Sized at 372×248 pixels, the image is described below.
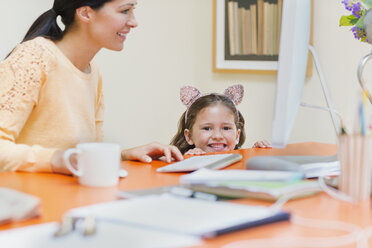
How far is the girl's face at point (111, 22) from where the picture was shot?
63.6 inches

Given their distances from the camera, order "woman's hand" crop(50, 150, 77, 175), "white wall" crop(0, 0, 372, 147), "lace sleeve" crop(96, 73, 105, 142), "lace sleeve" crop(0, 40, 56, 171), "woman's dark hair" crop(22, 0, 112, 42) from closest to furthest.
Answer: "woman's hand" crop(50, 150, 77, 175) → "lace sleeve" crop(0, 40, 56, 171) → "woman's dark hair" crop(22, 0, 112, 42) → "lace sleeve" crop(96, 73, 105, 142) → "white wall" crop(0, 0, 372, 147)

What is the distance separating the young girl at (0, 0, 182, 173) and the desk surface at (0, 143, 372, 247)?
0.61ft

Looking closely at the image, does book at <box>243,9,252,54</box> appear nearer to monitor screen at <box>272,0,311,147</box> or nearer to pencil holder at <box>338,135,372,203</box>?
monitor screen at <box>272,0,311,147</box>

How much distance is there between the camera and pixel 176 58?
3.22 metres

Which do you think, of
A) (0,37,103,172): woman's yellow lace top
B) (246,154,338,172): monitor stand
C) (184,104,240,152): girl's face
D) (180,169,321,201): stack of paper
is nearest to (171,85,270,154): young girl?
(184,104,240,152): girl's face

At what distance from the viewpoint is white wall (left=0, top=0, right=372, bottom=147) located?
268cm

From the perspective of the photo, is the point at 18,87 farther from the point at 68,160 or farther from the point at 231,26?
the point at 231,26

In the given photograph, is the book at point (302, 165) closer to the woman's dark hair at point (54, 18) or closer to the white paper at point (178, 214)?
the white paper at point (178, 214)

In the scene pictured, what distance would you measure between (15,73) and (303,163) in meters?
0.79

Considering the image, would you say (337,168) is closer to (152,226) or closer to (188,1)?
(152,226)

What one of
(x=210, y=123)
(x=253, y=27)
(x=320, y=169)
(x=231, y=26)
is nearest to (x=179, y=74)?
(x=231, y=26)

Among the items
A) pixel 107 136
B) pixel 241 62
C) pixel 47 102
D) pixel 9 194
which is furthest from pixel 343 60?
pixel 9 194

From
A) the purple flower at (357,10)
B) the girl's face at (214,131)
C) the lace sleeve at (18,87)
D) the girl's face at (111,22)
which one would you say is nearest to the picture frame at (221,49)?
the girl's face at (214,131)

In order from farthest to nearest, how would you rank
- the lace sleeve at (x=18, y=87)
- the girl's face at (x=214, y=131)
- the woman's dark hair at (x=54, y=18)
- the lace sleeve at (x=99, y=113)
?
1. the girl's face at (x=214, y=131)
2. the lace sleeve at (x=99, y=113)
3. the woman's dark hair at (x=54, y=18)
4. the lace sleeve at (x=18, y=87)
